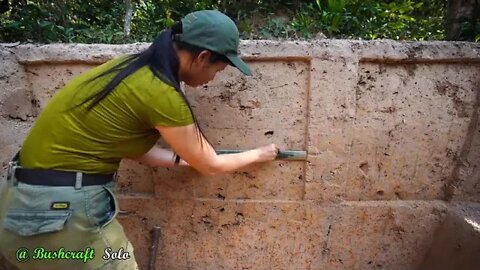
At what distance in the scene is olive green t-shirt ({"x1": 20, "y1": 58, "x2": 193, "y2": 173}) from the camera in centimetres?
179

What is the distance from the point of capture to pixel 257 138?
8.67 feet

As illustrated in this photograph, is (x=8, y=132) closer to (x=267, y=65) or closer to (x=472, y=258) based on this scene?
(x=267, y=65)

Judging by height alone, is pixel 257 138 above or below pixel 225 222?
above

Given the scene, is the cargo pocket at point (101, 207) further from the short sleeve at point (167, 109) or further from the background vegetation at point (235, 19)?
the background vegetation at point (235, 19)

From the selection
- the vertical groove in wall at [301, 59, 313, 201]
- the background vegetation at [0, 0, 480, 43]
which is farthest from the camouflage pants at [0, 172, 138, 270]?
the background vegetation at [0, 0, 480, 43]

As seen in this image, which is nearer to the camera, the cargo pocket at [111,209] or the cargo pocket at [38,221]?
the cargo pocket at [38,221]

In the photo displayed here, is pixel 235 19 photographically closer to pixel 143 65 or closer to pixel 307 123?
pixel 307 123

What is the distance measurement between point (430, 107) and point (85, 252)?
1.72 meters

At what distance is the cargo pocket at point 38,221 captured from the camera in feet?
6.00

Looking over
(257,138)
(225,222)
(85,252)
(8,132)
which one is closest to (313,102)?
(257,138)

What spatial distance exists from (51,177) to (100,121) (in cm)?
26

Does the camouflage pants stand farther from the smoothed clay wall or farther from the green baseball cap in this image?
the smoothed clay wall

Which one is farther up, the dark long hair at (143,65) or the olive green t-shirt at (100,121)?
the dark long hair at (143,65)

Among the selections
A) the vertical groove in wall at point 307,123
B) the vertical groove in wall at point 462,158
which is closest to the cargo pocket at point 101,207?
the vertical groove in wall at point 307,123
